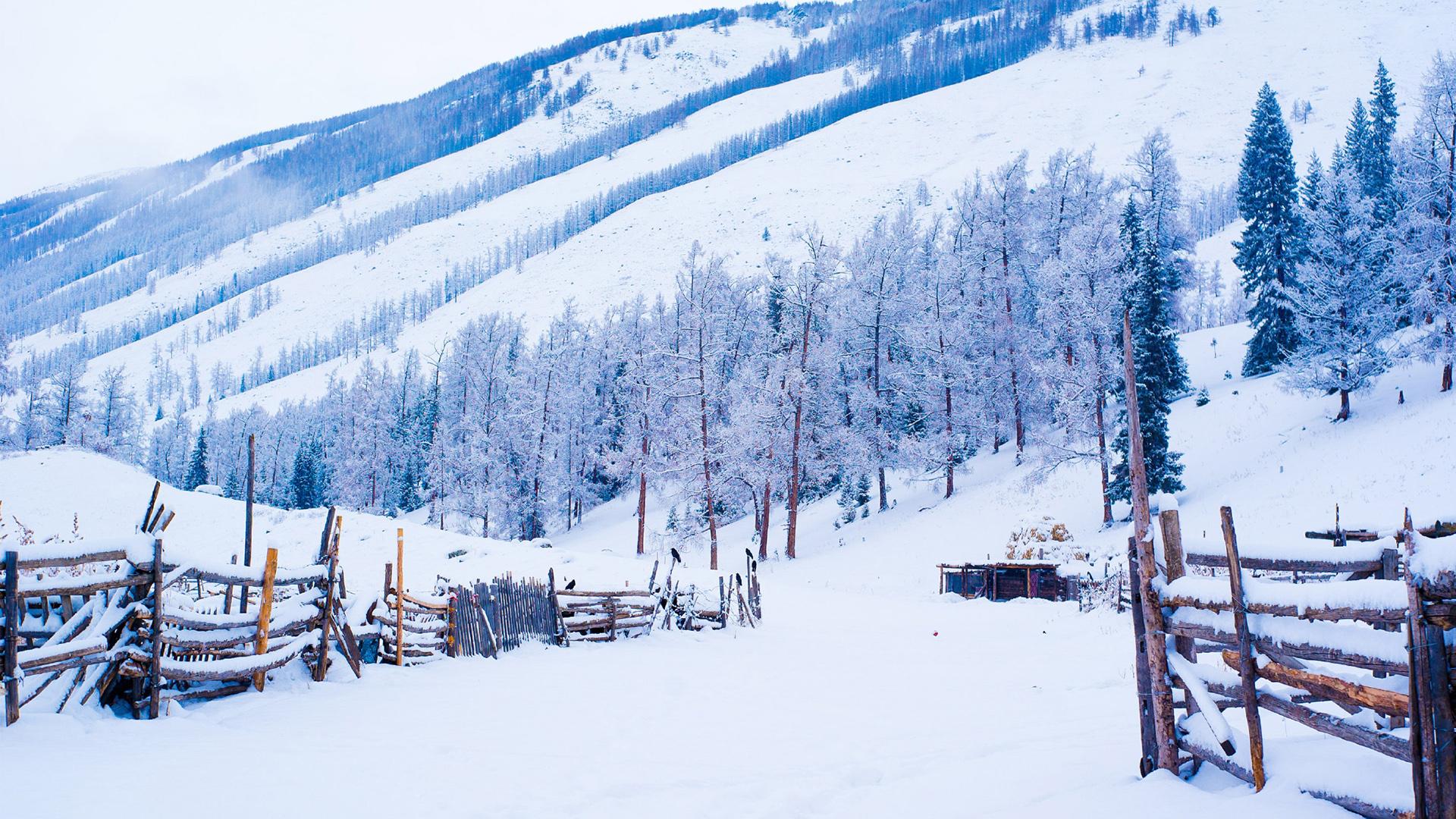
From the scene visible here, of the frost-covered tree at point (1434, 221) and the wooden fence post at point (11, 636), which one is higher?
the frost-covered tree at point (1434, 221)

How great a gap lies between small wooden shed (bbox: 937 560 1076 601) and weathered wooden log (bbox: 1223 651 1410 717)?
21185 mm

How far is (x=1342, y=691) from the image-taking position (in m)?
4.89

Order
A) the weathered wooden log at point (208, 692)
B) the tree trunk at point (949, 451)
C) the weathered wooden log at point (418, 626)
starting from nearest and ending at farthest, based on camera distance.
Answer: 1. the weathered wooden log at point (208, 692)
2. the weathered wooden log at point (418, 626)
3. the tree trunk at point (949, 451)

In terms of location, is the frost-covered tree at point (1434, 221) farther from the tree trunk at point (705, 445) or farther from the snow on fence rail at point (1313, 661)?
the snow on fence rail at point (1313, 661)

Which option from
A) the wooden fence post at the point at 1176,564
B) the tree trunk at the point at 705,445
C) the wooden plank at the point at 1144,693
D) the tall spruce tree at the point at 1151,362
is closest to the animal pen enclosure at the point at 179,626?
the wooden plank at the point at 1144,693

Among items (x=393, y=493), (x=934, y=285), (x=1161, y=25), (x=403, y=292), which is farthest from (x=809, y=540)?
(x=1161, y=25)

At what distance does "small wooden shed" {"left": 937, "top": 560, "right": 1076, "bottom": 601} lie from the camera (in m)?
25.8

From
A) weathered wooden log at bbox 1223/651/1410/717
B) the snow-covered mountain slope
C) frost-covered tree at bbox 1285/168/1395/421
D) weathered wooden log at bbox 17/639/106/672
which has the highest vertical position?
the snow-covered mountain slope

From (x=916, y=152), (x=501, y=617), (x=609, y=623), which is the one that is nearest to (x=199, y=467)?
(x=609, y=623)

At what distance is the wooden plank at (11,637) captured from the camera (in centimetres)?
715

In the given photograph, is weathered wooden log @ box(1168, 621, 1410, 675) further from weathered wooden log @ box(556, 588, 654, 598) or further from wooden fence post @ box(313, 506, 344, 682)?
weathered wooden log @ box(556, 588, 654, 598)

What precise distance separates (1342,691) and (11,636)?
33.9ft

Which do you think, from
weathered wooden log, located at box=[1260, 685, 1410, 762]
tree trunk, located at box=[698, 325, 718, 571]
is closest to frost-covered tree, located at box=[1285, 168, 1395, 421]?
tree trunk, located at box=[698, 325, 718, 571]

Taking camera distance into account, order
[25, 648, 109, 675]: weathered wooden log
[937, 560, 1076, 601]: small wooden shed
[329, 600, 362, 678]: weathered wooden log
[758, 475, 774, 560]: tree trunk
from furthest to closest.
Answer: [758, 475, 774, 560]: tree trunk
[937, 560, 1076, 601]: small wooden shed
[329, 600, 362, 678]: weathered wooden log
[25, 648, 109, 675]: weathered wooden log
